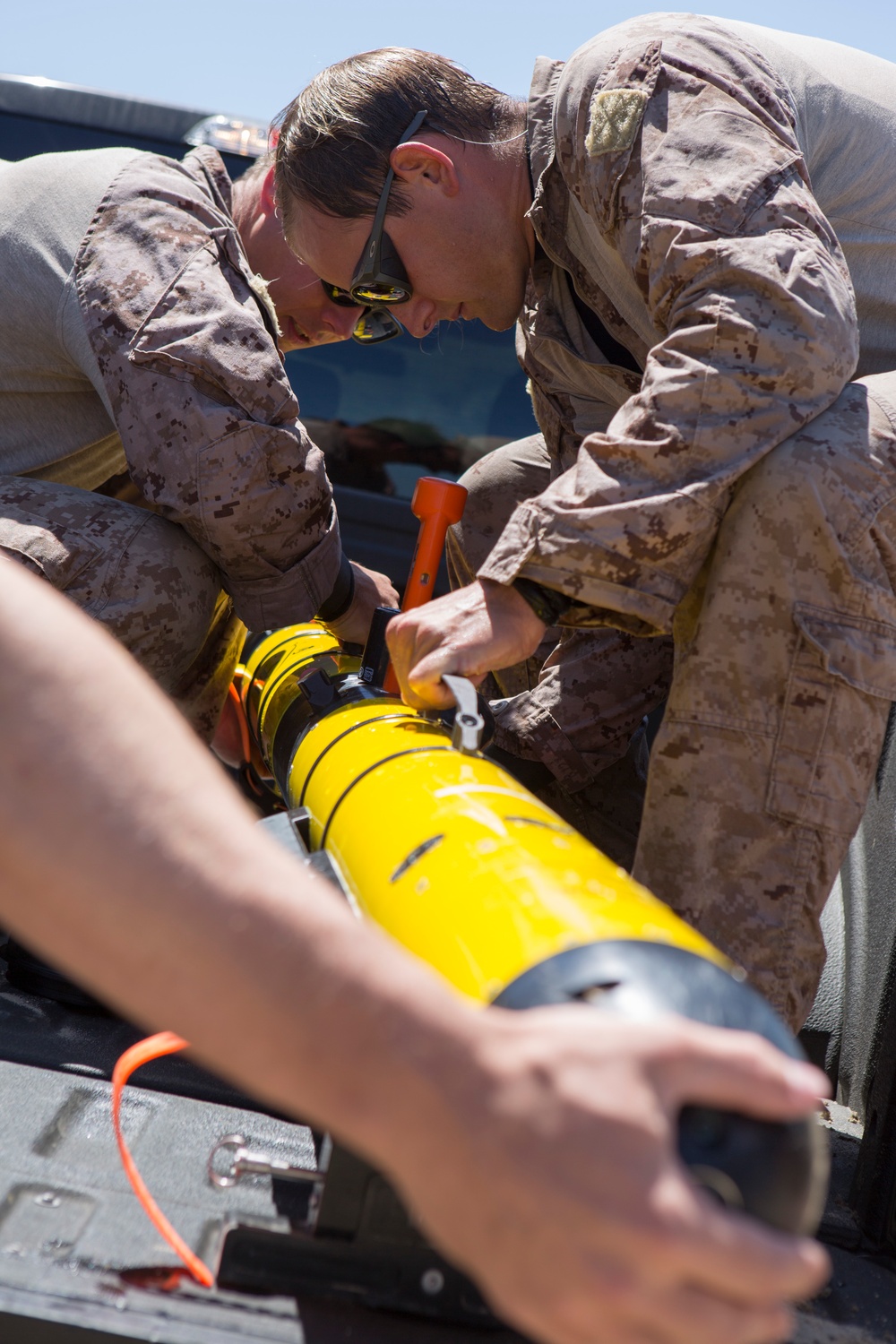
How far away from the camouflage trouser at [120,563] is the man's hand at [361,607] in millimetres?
252


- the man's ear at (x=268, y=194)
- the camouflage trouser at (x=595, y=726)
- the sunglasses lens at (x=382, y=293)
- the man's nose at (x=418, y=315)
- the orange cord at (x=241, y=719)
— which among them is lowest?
the orange cord at (x=241, y=719)

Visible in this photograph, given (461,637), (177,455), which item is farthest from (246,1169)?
(177,455)

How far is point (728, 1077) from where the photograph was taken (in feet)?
2.08

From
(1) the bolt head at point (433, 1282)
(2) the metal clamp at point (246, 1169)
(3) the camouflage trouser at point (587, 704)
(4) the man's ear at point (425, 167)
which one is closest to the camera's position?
(1) the bolt head at point (433, 1282)

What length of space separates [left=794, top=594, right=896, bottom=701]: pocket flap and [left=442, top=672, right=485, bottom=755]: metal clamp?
17.6 inches

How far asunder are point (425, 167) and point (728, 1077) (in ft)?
6.01

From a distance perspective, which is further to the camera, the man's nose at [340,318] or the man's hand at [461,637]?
the man's nose at [340,318]

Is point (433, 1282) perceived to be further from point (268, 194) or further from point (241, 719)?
point (268, 194)

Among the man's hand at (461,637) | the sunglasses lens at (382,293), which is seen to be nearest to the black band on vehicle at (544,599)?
the man's hand at (461,637)

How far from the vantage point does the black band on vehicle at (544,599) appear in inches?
59.5

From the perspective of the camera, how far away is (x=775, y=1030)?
31.4 inches

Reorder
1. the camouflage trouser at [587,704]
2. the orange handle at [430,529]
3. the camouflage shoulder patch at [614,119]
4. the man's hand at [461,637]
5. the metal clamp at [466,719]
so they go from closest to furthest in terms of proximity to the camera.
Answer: the metal clamp at [466,719], the man's hand at [461,637], the camouflage shoulder patch at [614,119], the orange handle at [430,529], the camouflage trouser at [587,704]

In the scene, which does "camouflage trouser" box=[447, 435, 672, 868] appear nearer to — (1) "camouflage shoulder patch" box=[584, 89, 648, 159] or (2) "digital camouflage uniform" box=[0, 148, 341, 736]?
(2) "digital camouflage uniform" box=[0, 148, 341, 736]

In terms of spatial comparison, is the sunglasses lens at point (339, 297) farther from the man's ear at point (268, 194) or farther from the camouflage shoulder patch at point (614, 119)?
the camouflage shoulder patch at point (614, 119)
